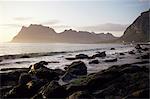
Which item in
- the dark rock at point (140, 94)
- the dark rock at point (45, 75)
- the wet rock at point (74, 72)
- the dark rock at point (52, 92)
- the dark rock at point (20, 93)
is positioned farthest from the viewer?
the wet rock at point (74, 72)

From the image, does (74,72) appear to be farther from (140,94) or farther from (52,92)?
(140,94)

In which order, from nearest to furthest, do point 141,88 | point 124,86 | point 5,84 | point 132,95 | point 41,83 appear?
point 132,95 → point 141,88 → point 124,86 → point 41,83 → point 5,84

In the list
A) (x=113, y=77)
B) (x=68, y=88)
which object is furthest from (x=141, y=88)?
(x=68, y=88)

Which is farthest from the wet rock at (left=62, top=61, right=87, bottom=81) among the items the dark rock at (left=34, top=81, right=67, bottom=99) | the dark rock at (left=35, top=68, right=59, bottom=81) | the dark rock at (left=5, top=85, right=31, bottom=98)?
the dark rock at (left=34, top=81, right=67, bottom=99)

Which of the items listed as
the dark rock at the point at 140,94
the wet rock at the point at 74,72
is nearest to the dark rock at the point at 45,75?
the wet rock at the point at 74,72

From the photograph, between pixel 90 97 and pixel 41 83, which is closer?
pixel 90 97

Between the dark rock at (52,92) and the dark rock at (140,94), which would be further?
the dark rock at (52,92)

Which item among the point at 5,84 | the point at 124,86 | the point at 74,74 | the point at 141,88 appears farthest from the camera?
the point at 74,74

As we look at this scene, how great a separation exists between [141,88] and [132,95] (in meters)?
1.77

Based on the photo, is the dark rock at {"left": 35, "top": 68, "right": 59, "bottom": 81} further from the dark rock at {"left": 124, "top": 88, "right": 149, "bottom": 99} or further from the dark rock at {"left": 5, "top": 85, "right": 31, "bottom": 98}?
the dark rock at {"left": 124, "top": 88, "right": 149, "bottom": 99}

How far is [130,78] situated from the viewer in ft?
68.3

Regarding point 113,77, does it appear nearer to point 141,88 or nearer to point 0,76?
point 141,88

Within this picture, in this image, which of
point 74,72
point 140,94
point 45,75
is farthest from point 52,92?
point 74,72

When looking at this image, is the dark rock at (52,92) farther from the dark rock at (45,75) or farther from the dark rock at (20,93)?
the dark rock at (45,75)
